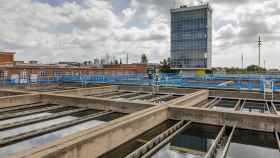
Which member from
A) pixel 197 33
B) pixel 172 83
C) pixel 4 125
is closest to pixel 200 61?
pixel 197 33

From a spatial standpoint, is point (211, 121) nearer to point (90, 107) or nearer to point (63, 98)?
point (90, 107)

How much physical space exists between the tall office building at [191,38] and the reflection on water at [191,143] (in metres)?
66.5

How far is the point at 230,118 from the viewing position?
28.2 feet

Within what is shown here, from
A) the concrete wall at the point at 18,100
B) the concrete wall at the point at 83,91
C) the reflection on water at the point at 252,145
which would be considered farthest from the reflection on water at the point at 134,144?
the concrete wall at the point at 83,91

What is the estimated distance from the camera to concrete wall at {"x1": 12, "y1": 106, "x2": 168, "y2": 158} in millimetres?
4617

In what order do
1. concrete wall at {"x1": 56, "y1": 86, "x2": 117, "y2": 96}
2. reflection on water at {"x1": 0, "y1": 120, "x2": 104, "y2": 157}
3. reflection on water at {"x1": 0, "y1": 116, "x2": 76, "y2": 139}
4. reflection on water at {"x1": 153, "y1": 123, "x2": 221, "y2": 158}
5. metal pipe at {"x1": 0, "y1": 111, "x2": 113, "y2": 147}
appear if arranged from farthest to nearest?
concrete wall at {"x1": 56, "y1": 86, "x2": 117, "y2": 96} < reflection on water at {"x1": 0, "y1": 116, "x2": 76, "y2": 139} < metal pipe at {"x1": 0, "y1": 111, "x2": 113, "y2": 147} < reflection on water at {"x1": 153, "y1": 123, "x2": 221, "y2": 158} < reflection on water at {"x1": 0, "y1": 120, "x2": 104, "y2": 157}

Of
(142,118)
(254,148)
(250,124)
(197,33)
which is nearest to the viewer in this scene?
(254,148)

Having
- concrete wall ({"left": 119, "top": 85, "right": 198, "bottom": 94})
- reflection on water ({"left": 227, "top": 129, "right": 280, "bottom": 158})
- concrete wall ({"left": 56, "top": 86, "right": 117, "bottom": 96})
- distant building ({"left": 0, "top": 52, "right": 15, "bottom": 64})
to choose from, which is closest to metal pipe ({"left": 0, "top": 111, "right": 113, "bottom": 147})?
reflection on water ({"left": 227, "top": 129, "right": 280, "bottom": 158})

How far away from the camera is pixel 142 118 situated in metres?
7.69

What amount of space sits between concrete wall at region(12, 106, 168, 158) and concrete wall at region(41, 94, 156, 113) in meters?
2.17

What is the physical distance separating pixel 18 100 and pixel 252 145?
1200cm

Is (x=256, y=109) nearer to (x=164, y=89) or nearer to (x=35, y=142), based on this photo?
(x=164, y=89)

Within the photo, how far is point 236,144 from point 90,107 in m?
7.65

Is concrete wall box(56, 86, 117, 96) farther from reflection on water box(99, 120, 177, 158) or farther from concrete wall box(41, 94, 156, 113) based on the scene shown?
reflection on water box(99, 120, 177, 158)
